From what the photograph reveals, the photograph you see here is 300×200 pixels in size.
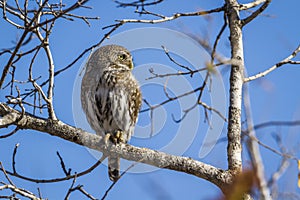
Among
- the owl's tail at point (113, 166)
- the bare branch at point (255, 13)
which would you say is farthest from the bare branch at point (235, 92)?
the owl's tail at point (113, 166)

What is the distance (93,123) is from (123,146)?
1303 mm

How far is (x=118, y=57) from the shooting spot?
530 centimetres

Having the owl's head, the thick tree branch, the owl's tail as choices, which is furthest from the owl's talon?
the owl's head

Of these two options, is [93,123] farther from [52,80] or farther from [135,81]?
[52,80]

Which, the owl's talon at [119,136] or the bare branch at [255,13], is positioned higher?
the bare branch at [255,13]

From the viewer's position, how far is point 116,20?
3.52 metres

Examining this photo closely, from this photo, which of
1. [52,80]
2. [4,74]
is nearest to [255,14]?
[52,80]

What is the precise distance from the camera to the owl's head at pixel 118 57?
5227mm

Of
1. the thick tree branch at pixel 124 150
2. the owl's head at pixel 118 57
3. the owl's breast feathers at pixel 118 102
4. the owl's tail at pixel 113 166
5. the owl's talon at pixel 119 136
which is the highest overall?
the owl's head at pixel 118 57

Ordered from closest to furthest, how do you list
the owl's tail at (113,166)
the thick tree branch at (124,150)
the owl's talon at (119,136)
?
the thick tree branch at (124,150) < the owl's talon at (119,136) < the owl's tail at (113,166)

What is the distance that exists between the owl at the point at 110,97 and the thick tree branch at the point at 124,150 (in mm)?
1022

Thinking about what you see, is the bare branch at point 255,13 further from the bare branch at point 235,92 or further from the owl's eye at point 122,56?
the owl's eye at point 122,56

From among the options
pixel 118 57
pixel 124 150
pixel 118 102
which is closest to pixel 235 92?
pixel 124 150

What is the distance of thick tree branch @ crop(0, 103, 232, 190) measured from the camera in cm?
339
